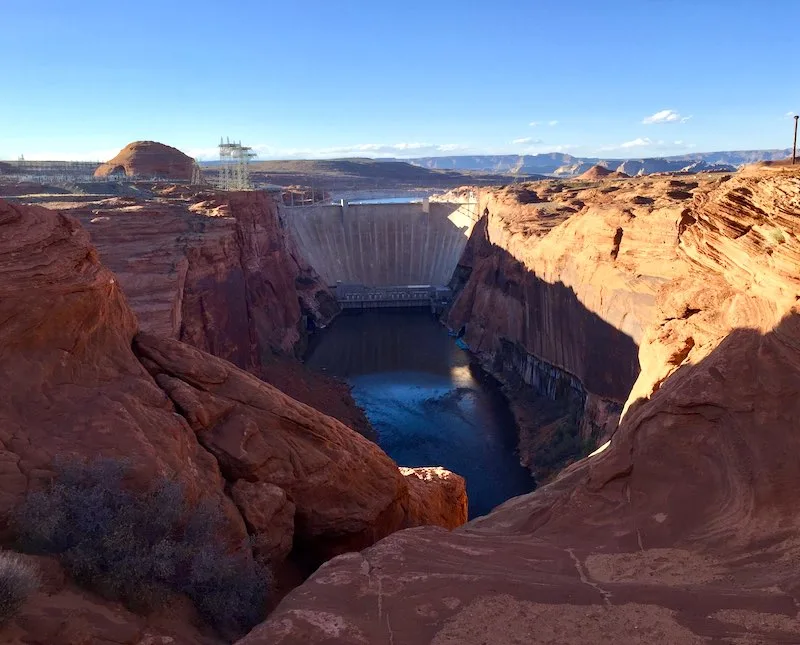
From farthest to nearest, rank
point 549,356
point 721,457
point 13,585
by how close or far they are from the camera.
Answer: point 549,356, point 721,457, point 13,585

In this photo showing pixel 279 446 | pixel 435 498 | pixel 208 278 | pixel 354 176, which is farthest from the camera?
pixel 354 176

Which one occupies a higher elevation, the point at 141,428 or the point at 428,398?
the point at 141,428

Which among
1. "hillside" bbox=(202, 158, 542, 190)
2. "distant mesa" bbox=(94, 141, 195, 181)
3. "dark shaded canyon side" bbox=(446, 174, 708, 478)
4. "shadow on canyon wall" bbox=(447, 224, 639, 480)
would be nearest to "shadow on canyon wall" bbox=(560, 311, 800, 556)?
"dark shaded canyon side" bbox=(446, 174, 708, 478)

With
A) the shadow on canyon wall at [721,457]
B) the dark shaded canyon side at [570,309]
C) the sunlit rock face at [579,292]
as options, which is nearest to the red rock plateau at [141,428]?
the shadow on canyon wall at [721,457]

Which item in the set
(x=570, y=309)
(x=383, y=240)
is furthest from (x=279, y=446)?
(x=383, y=240)

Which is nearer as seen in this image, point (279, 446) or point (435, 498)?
point (279, 446)

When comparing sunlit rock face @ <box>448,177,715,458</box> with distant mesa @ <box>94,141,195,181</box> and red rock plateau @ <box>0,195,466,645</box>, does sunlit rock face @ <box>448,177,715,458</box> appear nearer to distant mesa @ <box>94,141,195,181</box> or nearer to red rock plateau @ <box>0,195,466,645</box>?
red rock plateau @ <box>0,195,466,645</box>

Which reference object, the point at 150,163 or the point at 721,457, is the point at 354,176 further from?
the point at 721,457
